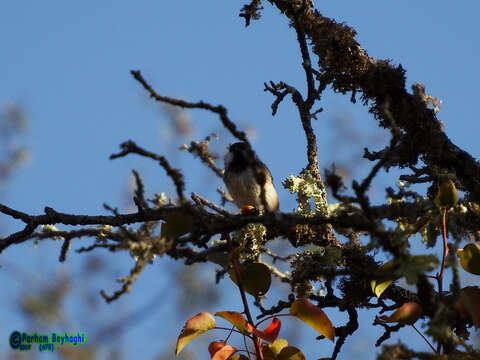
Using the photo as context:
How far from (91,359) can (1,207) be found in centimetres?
304

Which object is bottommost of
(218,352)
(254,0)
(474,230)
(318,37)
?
(218,352)

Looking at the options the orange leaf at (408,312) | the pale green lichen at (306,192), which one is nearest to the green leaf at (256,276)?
the orange leaf at (408,312)

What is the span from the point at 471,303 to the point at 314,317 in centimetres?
57

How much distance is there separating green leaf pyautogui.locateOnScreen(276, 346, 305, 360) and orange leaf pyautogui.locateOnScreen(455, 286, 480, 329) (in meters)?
0.59

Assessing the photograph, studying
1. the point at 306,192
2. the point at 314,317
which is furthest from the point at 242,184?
the point at 314,317

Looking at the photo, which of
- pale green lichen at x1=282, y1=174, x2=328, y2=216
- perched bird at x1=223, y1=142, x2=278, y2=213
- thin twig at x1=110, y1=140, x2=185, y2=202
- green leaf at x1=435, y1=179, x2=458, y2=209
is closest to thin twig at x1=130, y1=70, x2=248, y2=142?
thin twig at x1=110, y1=140, x2=185, y2=202

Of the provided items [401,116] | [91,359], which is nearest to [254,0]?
[401,116]

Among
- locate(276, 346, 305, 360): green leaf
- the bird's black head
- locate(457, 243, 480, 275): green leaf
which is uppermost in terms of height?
the bird's black head

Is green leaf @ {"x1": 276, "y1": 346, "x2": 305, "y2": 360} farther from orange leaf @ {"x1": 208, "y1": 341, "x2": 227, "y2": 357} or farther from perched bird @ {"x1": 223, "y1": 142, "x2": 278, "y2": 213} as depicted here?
perched bird @ {"x1": 223, "y1": 142, "x2": 278, "y2": 213}

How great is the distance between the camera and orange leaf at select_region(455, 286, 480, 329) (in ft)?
5.96

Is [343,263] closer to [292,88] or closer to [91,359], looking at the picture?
[292,88]

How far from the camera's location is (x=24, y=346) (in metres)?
3.37

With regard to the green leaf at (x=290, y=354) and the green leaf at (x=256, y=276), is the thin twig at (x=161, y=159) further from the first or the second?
the green leaf at (x=290, y=354)

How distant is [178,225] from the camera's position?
76.6 inches
